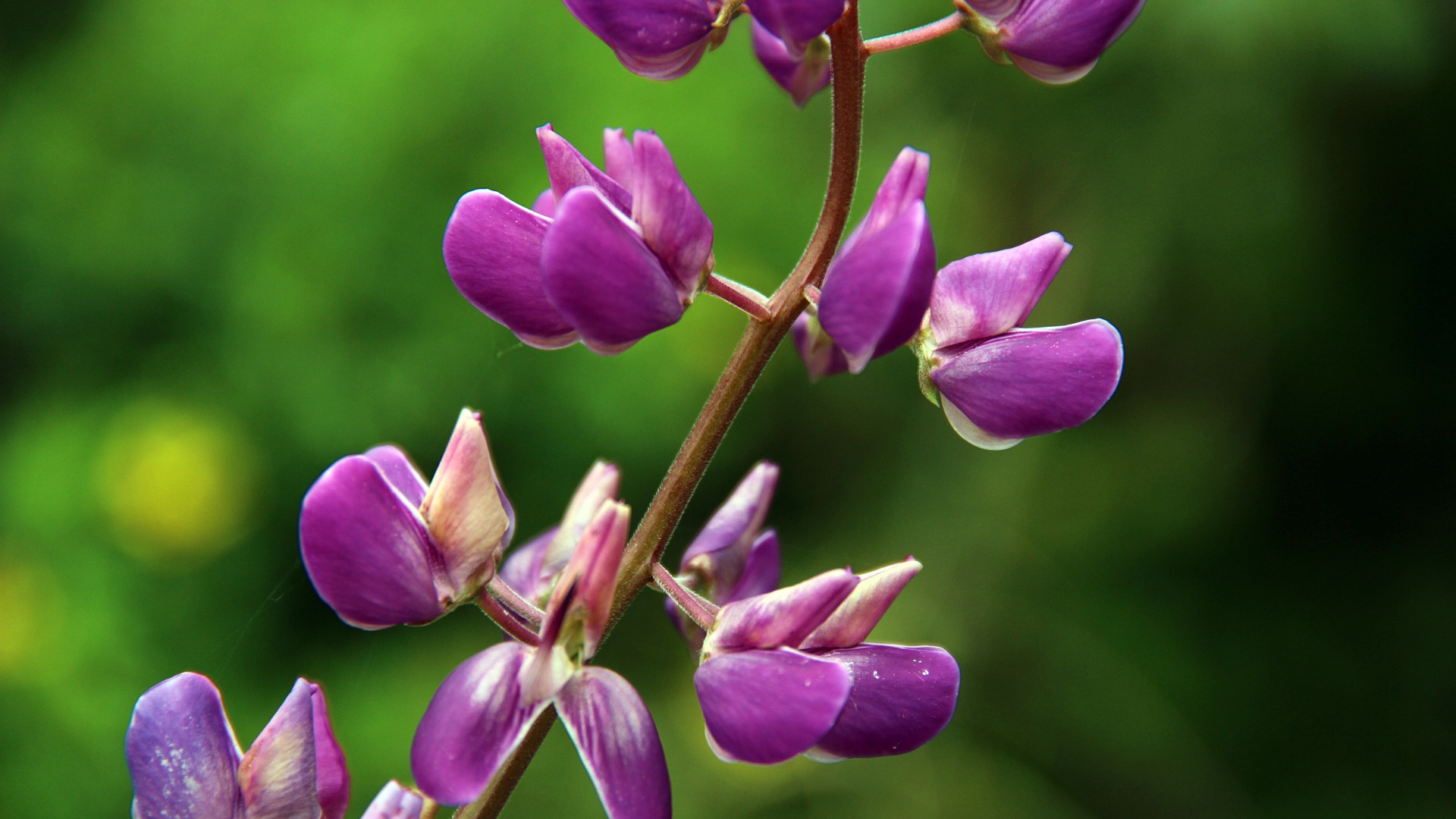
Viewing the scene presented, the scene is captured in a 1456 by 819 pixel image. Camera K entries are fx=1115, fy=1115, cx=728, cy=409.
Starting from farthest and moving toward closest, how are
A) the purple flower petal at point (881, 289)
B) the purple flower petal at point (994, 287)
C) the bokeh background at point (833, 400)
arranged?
the bokeh background at point (833, 400), the purple flower petal at point (994, 287), the purple flower petal at point (881, 289)

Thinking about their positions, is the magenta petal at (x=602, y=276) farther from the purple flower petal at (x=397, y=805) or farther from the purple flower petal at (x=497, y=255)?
the purple flower petal at (x=397, y=805)

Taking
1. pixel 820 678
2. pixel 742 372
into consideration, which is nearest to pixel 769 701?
pixel 820 678

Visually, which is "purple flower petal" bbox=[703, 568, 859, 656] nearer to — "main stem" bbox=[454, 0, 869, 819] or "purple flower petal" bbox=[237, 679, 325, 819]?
"main stem" bbox=[454, 0, 869, 819]

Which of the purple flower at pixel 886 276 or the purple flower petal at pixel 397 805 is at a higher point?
the purple flower at pixel 886 276

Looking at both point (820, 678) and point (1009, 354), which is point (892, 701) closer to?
point (820, 678)

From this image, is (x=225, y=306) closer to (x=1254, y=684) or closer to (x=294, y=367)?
(x=294, y=367)

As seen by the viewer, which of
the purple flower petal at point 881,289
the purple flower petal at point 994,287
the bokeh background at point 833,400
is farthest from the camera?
the bokeh background at point 833,400

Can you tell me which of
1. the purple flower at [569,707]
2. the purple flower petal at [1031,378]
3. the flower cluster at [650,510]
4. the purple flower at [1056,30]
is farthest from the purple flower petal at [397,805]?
the purple flower at [1056,30]

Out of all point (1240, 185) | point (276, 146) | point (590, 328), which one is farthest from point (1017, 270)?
point (276, 146)
